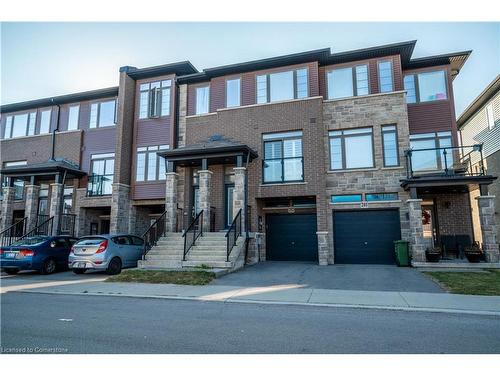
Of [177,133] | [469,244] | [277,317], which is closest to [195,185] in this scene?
[177,133]

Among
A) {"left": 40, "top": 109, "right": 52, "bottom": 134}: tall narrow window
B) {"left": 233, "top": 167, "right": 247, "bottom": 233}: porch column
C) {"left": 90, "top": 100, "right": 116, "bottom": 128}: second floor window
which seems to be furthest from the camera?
{"left": 40, "top": 109, "right": 52, "bottom": 134}: tall narrow window

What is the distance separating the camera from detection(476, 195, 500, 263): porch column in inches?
486

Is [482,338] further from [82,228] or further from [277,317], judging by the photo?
[82,228]

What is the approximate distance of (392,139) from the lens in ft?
48.6

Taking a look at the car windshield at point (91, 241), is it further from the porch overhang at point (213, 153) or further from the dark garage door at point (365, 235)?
the dark garage door at point (365, 235)

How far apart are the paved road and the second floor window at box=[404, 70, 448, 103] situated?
481 inches

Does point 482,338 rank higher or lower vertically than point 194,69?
lower

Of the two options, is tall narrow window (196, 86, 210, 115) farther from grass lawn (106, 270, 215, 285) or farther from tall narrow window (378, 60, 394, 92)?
grass lawn (106, 270, 215, 285)

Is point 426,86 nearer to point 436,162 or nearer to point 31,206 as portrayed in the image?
point 436,162

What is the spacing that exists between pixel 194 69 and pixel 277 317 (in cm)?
1582

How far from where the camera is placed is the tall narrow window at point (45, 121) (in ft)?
69.1

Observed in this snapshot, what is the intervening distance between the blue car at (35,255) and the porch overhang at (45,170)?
5.85 m

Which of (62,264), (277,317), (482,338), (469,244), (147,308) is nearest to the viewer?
(482,338)

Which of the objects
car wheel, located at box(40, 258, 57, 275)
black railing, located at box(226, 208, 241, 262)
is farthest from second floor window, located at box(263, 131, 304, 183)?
car wheel, located at box(40, 258, 57, 275)
